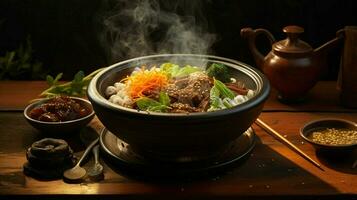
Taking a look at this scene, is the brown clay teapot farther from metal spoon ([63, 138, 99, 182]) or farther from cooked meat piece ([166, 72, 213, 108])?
metal spoon ([63, 138, 99, 182])

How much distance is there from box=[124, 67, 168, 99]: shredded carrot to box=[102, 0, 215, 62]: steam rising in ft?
3.61

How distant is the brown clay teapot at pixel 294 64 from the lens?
9.73ft

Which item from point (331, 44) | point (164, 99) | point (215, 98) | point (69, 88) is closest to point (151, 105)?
point (164, 99)

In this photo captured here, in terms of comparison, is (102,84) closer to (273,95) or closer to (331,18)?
(273,95)

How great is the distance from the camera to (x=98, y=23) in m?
3.78

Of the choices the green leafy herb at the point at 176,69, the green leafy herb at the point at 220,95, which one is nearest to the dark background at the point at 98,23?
the green leafy herb at the point at 176,69

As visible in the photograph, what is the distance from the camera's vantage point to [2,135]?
8.74ft

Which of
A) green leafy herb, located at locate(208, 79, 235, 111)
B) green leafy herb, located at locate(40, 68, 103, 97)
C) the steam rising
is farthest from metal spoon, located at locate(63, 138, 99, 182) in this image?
the steam rising

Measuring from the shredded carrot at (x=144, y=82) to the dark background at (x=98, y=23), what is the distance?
4.33 ft

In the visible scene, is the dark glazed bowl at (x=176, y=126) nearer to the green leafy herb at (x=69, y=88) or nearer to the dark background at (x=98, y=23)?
the green leafy herb at (x=69, y=88)

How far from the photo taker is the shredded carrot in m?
2.42

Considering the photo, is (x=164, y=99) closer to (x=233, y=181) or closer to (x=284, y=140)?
(x=233, y=181)

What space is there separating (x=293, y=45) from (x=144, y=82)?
41.3 inches

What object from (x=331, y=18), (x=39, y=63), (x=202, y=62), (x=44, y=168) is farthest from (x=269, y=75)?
(x=39, y=63)
